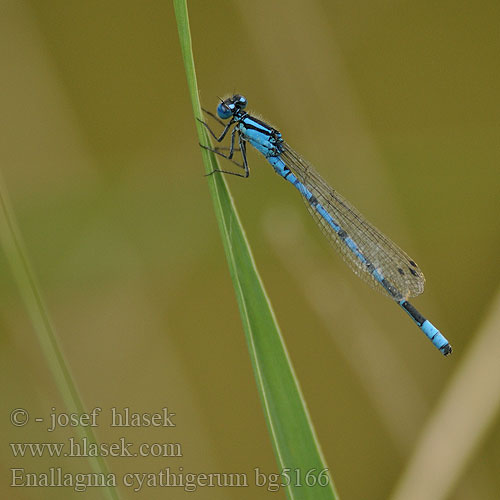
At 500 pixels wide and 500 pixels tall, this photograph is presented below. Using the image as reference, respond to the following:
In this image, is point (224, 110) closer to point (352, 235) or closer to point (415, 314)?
point (352, 235)

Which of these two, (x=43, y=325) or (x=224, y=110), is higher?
(x=224, y=110)

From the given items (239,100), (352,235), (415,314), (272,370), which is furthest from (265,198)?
(272,370)

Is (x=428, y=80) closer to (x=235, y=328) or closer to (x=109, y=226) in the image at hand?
(x=235, y=328)

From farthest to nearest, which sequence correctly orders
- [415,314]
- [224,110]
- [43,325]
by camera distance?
[415,314] → [224,110] → [43,325]

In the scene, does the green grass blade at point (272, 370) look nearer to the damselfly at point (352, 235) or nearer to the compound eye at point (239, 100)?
the compound eye at point (239, 100)

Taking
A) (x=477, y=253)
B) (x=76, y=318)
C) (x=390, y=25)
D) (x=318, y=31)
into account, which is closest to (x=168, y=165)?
(x=76, y=318)

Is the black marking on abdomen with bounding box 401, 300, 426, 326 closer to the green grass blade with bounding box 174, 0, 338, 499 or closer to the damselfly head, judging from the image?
the damselfly head
